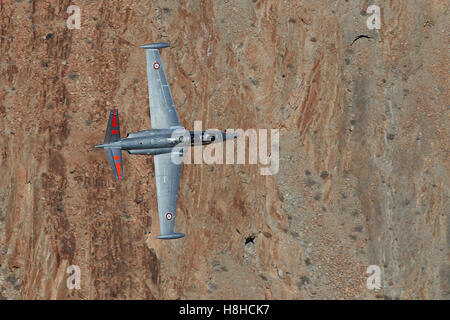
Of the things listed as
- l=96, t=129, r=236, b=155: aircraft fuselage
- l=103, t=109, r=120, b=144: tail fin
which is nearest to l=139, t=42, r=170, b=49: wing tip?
l=103, t=109, r=120, b=144: tail fin

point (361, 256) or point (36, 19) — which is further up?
point (36, 19)

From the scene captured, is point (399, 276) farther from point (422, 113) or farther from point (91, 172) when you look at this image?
point (91, 172)

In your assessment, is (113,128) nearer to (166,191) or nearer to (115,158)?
(115,158)

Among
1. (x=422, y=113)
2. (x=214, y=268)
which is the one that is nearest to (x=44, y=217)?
(x=214, y=268)

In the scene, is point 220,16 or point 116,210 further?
point 220,16

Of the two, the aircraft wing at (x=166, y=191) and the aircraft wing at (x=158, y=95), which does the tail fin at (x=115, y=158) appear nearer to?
the aircraft wing at (x=166, y=191)

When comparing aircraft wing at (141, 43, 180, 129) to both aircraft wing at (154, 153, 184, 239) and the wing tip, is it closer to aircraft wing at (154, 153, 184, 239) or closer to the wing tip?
the wing tip

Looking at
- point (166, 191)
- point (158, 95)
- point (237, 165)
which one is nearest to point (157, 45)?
point (158, 95)

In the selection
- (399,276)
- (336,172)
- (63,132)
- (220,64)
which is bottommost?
(399,276)
